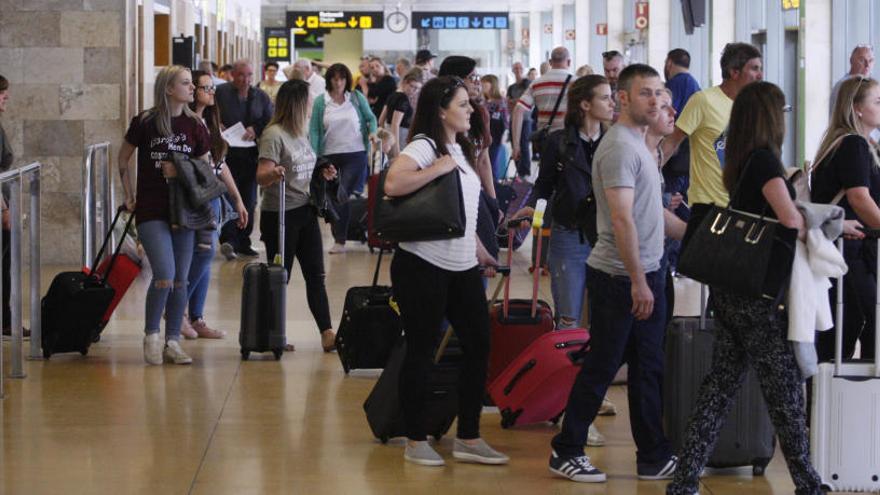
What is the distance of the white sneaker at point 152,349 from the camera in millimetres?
8828

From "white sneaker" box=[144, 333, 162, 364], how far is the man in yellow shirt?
10.3 ft

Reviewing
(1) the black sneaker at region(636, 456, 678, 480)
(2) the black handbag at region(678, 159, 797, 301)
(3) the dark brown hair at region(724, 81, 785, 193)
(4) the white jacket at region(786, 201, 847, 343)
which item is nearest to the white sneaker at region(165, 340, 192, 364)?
(1) the black sneaker at region(636, 456, 678, 480)

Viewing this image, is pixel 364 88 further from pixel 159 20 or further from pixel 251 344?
pixel 251 344

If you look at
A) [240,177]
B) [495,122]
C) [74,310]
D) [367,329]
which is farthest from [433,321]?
[495,122]

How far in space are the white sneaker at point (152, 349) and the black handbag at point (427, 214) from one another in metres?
3.16

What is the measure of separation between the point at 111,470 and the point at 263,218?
329 centimetres

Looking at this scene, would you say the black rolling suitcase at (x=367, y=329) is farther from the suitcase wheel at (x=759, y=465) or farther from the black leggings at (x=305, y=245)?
the suitcase wheel at (x=759, y=465)

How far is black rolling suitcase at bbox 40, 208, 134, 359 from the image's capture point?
8.94m

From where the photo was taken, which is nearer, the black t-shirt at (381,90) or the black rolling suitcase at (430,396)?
the black rolling suitcase at (430,396)

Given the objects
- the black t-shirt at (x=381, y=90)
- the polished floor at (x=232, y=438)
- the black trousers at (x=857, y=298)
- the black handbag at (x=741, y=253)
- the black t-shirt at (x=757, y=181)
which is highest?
the black t-shirt at (x=381, y=90)

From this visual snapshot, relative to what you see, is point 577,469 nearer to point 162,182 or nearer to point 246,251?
point 162,182

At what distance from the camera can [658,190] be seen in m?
5.89

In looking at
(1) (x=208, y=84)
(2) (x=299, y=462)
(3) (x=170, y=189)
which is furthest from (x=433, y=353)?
(1) (x=208, y=84)

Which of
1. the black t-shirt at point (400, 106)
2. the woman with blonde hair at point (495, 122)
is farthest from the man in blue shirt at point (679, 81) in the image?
the woman with blonde hair at point (495, 122)
